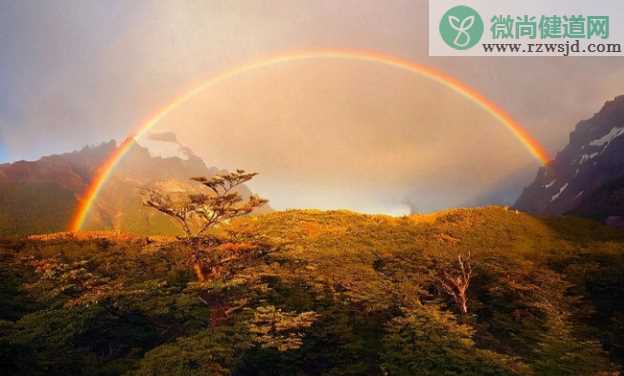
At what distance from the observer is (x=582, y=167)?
15562 cm

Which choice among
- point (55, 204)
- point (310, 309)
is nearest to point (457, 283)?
point (310, 309)

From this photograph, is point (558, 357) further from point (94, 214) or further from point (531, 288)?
point (94, 214)

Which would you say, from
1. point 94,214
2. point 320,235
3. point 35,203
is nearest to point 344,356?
→ point 320,235

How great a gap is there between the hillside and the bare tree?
1.25 feet

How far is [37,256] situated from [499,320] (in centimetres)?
2597

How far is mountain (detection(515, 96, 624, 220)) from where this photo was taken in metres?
139

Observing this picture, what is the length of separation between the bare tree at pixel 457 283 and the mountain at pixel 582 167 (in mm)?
99037

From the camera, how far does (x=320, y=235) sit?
32.5 m

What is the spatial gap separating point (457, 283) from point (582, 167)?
163 m

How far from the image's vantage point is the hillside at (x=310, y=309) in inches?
587

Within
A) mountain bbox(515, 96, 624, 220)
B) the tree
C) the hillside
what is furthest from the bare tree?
mountain bbox(515, 96, 624, 220)

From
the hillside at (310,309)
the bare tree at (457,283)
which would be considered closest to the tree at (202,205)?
the hillside at (310,309)

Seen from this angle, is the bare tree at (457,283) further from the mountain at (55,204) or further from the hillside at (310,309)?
the mountain at (55,204)

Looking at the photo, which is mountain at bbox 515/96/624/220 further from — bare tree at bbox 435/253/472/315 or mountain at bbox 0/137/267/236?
mountain at bbox 0/137/267/236
